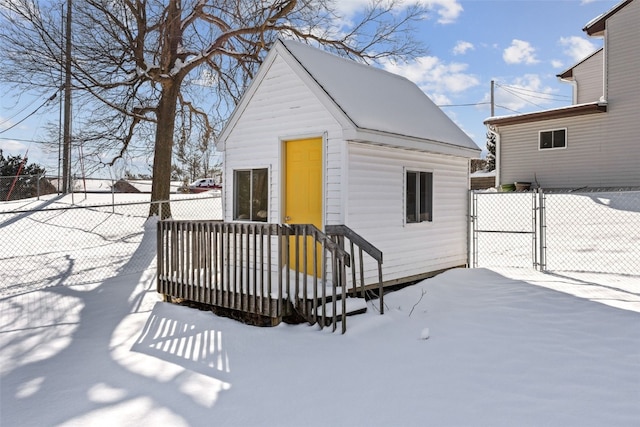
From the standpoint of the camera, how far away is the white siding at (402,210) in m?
6.74

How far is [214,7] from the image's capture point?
13.8 metres

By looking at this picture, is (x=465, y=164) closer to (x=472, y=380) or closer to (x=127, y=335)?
(x=472, y=380)

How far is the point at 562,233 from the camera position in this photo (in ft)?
41.7

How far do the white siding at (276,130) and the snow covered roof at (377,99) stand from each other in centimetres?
36

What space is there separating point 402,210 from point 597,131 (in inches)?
511

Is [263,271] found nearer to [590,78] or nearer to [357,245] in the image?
[357,245]

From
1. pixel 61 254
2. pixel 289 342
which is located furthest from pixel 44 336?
pixel 61 254

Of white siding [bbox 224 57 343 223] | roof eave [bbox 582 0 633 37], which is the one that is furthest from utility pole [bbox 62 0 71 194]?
roof eave [bbox 582 0 633 37]

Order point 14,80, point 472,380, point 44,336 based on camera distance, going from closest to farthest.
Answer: point 472,380
point 44,336
point 14,80

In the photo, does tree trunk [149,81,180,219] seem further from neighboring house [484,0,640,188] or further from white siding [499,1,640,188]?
white siding [499,1,640,188]

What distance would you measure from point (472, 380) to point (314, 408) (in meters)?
1.49

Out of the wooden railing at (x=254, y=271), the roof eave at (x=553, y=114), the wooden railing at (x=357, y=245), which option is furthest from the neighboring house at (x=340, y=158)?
the roof eave at (x=553, y=114)

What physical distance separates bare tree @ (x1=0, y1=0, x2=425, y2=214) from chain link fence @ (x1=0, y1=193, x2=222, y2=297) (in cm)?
213

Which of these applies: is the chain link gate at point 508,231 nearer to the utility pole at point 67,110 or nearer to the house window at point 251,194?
the house window at point 251,194
